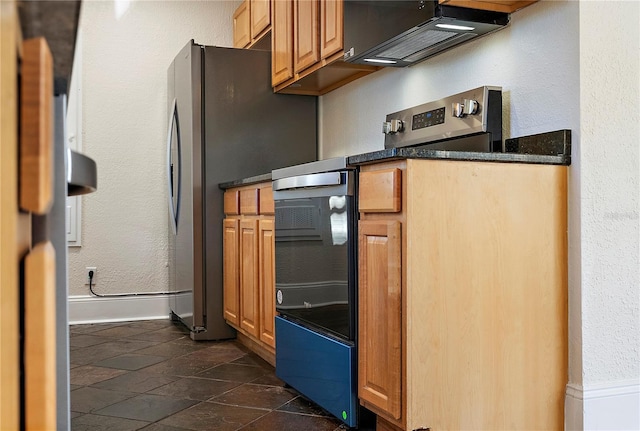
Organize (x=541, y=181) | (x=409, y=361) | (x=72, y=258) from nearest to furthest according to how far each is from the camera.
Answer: (x=409, y=361) → (x=541, y=181) → (x=72, y=258)

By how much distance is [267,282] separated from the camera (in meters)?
3.02

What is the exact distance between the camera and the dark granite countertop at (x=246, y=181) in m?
3.04

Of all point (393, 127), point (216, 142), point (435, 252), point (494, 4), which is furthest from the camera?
point (216, 142)

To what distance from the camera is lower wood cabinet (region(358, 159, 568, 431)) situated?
1829 mm

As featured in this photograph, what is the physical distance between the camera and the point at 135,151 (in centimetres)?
456

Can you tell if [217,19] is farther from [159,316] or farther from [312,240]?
[312,240]

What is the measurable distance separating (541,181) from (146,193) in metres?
3.20

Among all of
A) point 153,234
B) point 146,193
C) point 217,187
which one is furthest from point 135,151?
point 217,187

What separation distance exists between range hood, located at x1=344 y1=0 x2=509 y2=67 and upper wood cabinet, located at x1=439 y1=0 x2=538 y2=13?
3cm

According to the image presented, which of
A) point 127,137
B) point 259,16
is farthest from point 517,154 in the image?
point 127,137

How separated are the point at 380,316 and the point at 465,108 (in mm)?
865

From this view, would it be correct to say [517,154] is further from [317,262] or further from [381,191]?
[317,262]

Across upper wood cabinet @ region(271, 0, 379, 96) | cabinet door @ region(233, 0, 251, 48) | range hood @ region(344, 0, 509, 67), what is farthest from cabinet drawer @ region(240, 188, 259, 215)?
cabinet door @ region(233, 0, 251, 48)

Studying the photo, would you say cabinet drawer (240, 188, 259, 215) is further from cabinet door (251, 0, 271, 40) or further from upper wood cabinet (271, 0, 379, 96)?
cabinet door (251, 0, 271, 40)
